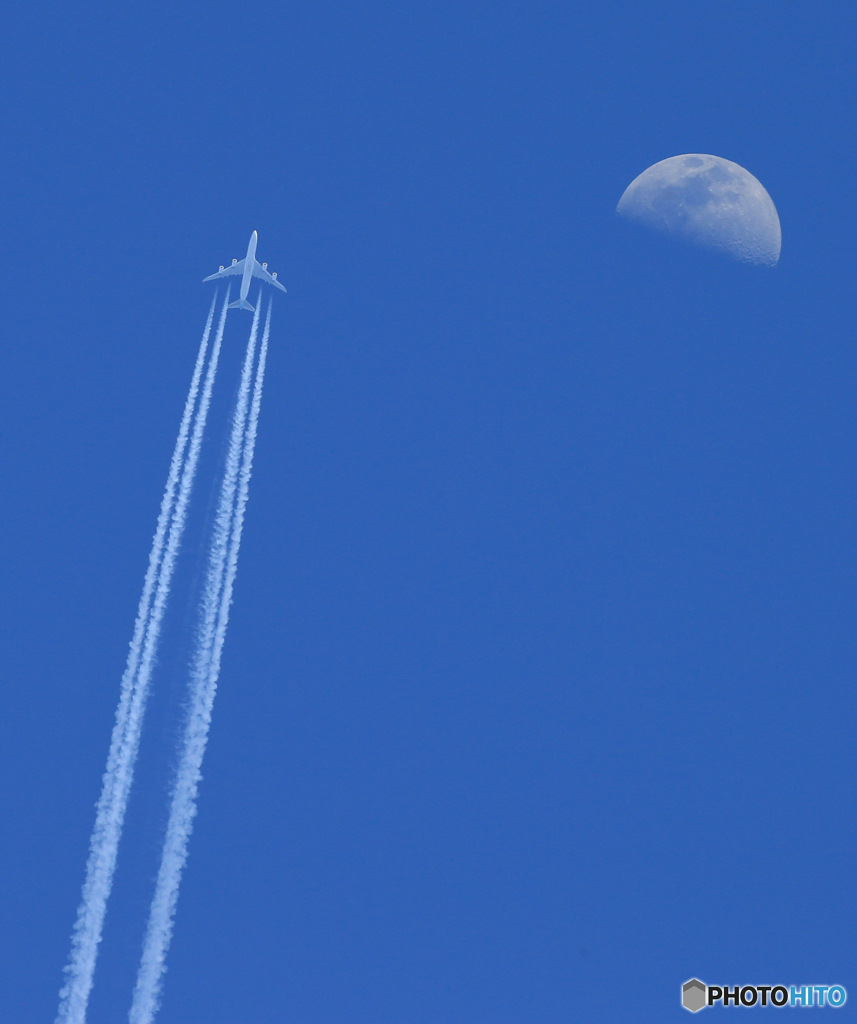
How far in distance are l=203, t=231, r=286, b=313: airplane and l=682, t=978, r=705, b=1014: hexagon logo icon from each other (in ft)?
133

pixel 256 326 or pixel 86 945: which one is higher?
pixel 256 326

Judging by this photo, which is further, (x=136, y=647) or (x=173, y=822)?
(x=136, y=647)

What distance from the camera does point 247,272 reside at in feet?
234

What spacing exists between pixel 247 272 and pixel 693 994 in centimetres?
4299

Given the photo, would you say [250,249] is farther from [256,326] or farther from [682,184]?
[682,184]

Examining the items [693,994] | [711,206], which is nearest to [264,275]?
[711,206]

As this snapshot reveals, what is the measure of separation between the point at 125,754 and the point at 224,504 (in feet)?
42.7

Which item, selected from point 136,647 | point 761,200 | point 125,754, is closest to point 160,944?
point 125,754

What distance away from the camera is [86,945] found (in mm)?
47188

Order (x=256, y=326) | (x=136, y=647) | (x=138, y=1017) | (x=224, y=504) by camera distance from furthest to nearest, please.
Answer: (x=256, y=326), (x=224, y=504), (x=136, y=647), (x=138, y=1017)

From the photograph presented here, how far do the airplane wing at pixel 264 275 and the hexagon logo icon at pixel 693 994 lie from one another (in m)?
42.8

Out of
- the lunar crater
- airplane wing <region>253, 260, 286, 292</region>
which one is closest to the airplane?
airplane wing <region>253, 260, 286, 292</region>

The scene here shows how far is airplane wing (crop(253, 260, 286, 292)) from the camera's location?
72250mm

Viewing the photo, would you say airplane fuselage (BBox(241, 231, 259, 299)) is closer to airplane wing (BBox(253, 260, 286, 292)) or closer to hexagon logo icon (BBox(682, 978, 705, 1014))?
airplane wing (BBox(253, 260, 286, 292))
